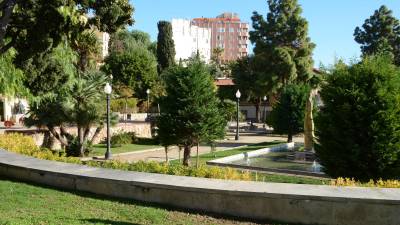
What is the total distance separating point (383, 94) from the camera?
37.5 feet

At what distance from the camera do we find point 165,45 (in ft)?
221

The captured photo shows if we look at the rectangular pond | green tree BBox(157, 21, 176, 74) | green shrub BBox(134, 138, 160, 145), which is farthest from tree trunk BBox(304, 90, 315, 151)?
green tree BBox(157, 21, 176, 74)

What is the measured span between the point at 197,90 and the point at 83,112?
7909 mm

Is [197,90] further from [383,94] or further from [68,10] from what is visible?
[68,10]

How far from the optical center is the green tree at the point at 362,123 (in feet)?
36.9

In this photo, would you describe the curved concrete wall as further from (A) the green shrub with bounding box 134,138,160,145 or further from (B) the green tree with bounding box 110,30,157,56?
(B) the green tree with bounding box 110,30,157,56

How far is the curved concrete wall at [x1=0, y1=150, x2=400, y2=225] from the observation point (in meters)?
5.81

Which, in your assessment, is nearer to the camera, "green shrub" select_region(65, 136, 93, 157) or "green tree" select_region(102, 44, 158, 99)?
"green shrub" select_region(65, 136, 93, 157)

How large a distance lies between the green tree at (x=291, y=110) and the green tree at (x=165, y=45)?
124 feet

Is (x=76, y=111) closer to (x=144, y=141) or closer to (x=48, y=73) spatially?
(x=48, y=73)

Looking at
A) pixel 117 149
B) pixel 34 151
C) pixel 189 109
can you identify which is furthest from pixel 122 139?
pixel 34 151

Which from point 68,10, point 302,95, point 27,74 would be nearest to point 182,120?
point 27,74

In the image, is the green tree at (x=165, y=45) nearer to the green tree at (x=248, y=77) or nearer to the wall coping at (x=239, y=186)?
the green tree at (x=248, y=77)

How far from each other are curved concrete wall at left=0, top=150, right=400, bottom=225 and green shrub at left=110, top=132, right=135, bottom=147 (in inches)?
815
